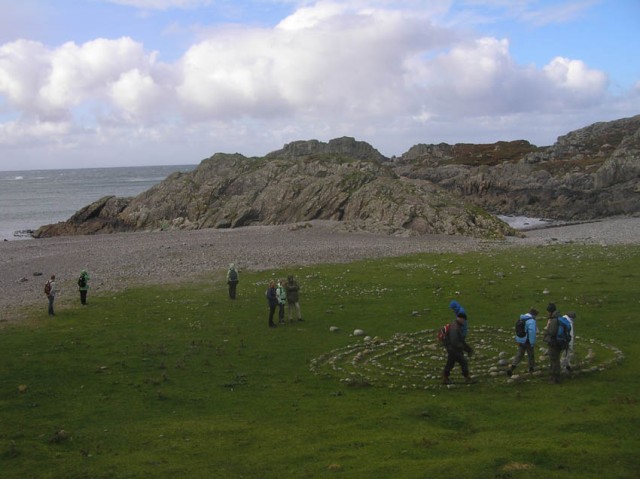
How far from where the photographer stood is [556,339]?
18.8 m

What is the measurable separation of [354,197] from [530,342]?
63911 millimetres

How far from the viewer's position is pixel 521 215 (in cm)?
11188

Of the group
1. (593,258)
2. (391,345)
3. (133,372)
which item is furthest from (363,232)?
(133,372)

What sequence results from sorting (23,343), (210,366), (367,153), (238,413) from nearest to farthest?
Result: (238,413)
(210,366)
(23,343)
(367,153)

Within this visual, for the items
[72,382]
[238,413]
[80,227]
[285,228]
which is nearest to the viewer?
[238,413]

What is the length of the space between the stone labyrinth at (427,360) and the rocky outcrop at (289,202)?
44.1 metres

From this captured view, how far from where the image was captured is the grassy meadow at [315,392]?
544 inches

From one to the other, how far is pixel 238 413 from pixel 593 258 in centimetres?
3532

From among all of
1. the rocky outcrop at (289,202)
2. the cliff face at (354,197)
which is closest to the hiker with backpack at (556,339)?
the rocky outcrop at (289,202)

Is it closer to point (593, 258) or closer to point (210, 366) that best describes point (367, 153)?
point (593, 258)

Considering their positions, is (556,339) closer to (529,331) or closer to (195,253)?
(529,331)

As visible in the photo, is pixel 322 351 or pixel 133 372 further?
pixel 322 351

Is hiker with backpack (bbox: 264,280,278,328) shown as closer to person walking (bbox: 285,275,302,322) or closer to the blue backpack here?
person walking (bbox: 285,275,302,322)

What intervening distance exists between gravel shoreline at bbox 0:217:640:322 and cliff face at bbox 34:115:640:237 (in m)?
6.28
